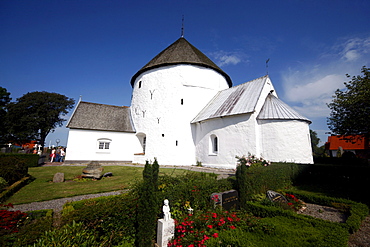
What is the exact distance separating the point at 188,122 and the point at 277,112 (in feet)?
23.7

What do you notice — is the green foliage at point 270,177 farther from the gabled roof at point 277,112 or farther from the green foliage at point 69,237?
the green foliage at point 69,237

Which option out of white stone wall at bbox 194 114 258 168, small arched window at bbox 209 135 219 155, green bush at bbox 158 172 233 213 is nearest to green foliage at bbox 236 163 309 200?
green bush at bbox 158 172 233 213

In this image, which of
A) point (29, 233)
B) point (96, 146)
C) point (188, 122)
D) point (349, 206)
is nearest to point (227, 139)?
point (188, 122)

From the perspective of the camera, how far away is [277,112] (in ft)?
37.9

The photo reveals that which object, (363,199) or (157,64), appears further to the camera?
(157,64)

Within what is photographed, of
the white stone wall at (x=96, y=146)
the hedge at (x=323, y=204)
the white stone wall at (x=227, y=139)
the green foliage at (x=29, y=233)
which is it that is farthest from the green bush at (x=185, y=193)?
the white stone wall at (x=96, y=146)

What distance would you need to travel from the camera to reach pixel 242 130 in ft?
39.3

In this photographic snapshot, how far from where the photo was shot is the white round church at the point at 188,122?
446 inches

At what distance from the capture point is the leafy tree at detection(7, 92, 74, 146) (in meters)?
26.5

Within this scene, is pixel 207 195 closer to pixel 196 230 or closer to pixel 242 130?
pixel 196 230

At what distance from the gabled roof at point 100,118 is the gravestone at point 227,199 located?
1376 cm

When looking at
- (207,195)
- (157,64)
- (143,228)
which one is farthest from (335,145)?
(143,228)

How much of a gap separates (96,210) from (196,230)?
7.53 feet

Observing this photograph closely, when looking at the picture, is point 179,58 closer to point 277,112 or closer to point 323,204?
point 277,112
